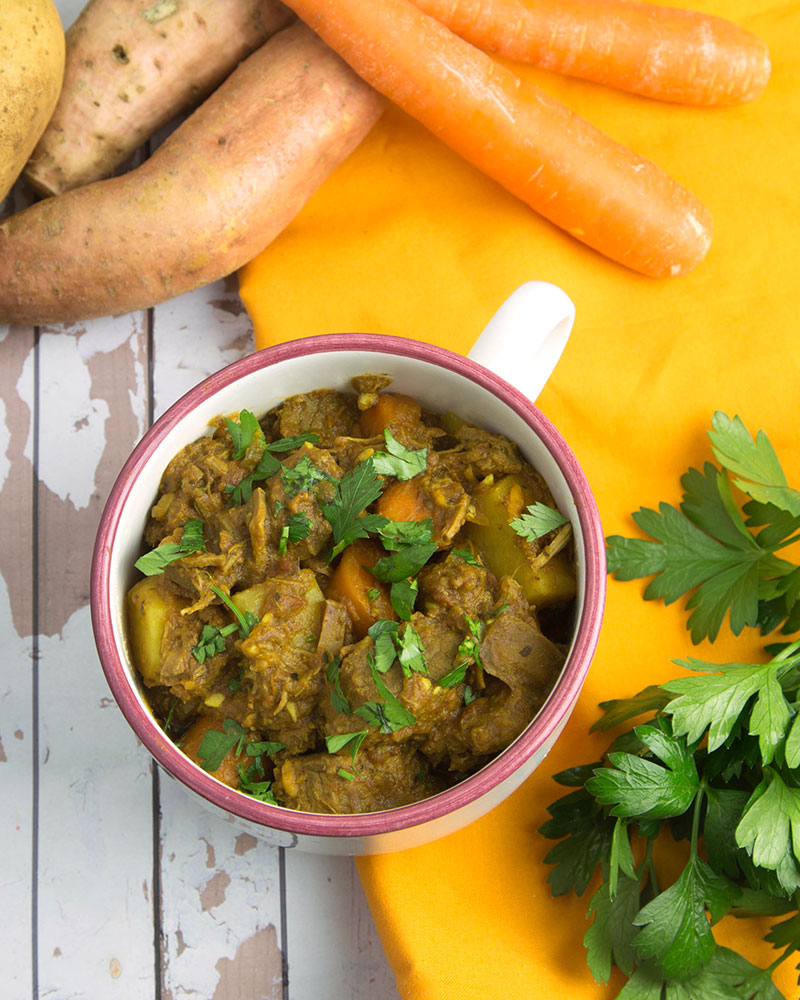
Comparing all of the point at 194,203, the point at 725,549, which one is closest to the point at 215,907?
the point at 725,549

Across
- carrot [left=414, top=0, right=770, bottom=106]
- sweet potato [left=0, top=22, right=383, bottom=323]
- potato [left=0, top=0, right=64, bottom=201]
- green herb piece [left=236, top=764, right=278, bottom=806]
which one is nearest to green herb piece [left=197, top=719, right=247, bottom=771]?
green herb piece [left=236, top=764, right=278, bottom=806]

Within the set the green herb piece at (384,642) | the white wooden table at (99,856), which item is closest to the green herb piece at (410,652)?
the green herb piece at (384,642)

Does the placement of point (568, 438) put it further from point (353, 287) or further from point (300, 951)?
point (300, 951)

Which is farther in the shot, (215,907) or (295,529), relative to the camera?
(215,907)

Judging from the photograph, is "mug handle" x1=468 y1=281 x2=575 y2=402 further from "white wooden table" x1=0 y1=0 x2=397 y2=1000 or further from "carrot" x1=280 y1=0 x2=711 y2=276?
"white wooden table" x1=0 y1=0 x2=397 y2=1000

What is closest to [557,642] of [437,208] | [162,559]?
[162,559]

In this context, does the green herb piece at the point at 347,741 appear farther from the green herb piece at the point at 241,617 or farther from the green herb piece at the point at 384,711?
the green herb piece at the point at 241,617

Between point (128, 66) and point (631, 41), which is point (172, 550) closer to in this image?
point (128, 66)
